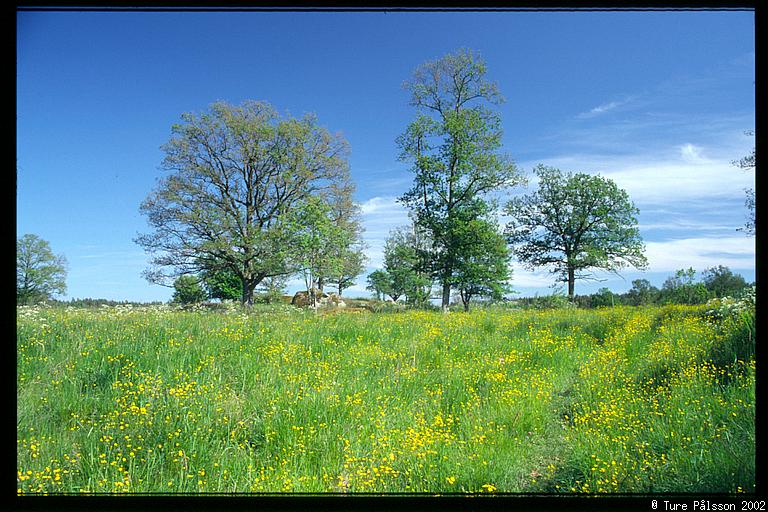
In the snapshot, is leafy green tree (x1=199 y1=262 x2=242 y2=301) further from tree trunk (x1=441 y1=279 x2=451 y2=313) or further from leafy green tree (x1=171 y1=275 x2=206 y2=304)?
tree trunk (x1=441 y1=279 x2=451 y2=313)

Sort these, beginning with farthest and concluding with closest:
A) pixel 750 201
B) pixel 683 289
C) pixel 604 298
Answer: pixel 604 298
pixel 683 289
pixel 750 201

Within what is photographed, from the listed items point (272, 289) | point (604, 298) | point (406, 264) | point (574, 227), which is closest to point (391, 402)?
point (406, 264)

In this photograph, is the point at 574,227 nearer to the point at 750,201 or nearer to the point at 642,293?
the point at 642,293

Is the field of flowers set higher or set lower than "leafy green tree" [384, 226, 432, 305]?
lower

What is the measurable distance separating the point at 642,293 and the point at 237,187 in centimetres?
293

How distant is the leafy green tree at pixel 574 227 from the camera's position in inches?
110

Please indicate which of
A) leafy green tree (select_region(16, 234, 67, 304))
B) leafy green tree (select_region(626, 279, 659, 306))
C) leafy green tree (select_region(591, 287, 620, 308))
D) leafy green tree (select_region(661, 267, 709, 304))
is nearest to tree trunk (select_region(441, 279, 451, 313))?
leafy green tree (select_region(591, 287, 620, 308))

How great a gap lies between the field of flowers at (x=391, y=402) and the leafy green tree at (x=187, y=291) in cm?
12

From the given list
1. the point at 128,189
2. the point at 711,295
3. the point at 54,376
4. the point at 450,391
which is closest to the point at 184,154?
the point at 128,189

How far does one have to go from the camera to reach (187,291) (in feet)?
10.7

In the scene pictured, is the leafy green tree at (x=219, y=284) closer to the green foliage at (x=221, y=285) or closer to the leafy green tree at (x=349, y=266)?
the green foliage at (x=221, y=285)

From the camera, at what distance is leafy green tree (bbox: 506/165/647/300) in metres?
2.81

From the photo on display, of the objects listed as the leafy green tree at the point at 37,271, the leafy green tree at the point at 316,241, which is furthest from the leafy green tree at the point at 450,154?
the leafy green tree at the point at 37,271

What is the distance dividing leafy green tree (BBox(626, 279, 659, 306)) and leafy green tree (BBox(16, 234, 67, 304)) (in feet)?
11.0
